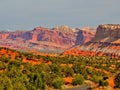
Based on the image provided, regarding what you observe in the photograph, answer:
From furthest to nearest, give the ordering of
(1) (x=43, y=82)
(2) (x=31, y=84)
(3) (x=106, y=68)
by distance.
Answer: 1. (3) (x=106, y=68)
2. (1) (x=43, y=82)
3. (2) (x=31, y=84)

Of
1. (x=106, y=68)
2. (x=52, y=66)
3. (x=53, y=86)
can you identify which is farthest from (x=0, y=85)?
(x=106, y=68)

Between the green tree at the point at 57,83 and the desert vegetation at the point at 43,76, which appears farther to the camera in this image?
the green tree at the point at 57,83

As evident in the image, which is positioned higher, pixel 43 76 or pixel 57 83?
pixel 43 76

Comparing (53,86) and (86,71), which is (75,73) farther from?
(53,86)

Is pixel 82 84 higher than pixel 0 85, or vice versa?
pixel 0 85

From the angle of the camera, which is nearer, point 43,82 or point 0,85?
point 0,85

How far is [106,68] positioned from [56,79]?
5141 cm

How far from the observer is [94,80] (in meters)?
134

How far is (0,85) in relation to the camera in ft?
263

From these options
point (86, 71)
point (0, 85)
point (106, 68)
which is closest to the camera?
point (0, 85)

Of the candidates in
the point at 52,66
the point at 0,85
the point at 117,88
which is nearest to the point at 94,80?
the point at 52,66

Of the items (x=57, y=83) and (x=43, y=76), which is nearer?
(x=43, y=76)

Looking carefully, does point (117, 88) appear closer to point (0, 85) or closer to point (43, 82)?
point (43, 82)

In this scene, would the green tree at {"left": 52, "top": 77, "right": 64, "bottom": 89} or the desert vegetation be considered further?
the green tree at {"left": 52, "top": 77, "right": 64, "bottom": 89}
